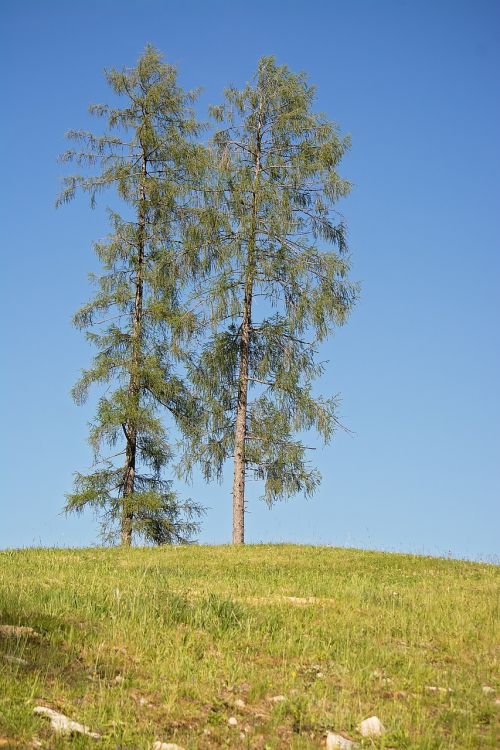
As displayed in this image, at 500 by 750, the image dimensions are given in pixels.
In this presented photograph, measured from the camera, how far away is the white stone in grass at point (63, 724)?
621 centimetres

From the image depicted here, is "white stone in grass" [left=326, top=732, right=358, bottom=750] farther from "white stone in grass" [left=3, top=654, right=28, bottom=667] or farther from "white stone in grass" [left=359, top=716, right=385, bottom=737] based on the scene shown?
"white stone in grass" [left=3, top=654, right=28, bottom=667]

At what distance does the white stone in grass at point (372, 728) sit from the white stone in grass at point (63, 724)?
7.01ft

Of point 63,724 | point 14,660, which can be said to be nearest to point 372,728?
point 63,724

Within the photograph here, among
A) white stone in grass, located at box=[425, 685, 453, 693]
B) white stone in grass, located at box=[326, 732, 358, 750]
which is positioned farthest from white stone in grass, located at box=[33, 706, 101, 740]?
white stone in grass, located at box=[425, 685, 453, 693]

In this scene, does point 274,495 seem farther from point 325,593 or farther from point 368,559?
point 325,593

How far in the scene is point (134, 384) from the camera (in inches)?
922

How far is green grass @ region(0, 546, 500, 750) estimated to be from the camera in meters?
6.62

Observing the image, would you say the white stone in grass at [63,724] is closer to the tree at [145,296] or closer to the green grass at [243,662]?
the green grass at [243,662]

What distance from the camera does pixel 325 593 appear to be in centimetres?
1213

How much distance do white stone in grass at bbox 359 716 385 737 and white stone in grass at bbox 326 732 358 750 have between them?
0.63ft

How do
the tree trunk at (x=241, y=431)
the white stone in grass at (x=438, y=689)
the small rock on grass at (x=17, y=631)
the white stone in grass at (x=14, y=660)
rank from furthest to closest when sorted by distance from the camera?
the tree trunk at (x=241, y=431), the small rock on grass at (x=17, y=631), the white stone in grass at (x=438, y=689), the white stone in grass at (x=14, y=660)

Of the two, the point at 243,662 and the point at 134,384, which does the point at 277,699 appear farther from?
the point at 134,384

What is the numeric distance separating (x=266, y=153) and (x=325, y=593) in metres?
15.4

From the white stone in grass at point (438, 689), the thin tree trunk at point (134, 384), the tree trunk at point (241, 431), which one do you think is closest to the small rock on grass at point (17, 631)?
the white stone in grass at point (438, 689)
